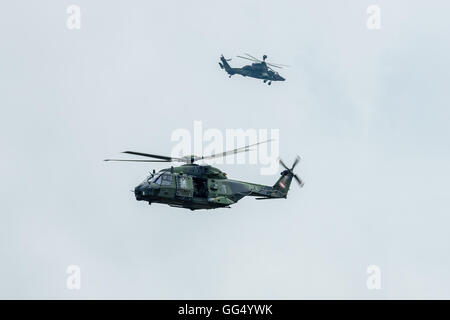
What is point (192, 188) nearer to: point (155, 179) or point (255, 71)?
point (155, 179)

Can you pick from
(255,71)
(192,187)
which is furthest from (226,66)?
(192,187)

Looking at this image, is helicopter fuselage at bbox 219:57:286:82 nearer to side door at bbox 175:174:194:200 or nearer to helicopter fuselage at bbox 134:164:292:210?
helicopter fuselage at bbox 134:164:292:210

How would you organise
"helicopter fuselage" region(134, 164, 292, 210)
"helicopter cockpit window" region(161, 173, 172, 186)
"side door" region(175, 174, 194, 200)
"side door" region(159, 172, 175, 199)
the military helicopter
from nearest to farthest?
"helicopter fuselage" region(134, 164, 292, 210) → "side door" region(159, 172, 175, 199) → "helicopter cockpit window" region(161, 173, 172, 186) → "side door" region(175, 174, 194, 200) → the military helicopter

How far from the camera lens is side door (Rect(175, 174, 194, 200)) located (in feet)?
251

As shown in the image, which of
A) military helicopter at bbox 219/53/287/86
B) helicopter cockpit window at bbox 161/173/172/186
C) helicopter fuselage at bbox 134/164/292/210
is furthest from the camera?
military helicopter at bbox 219/53/287/86

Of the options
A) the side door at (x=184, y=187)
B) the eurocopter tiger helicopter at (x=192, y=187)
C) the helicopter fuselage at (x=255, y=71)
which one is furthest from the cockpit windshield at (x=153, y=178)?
the helicopter fuselage at (x=255, y=71)

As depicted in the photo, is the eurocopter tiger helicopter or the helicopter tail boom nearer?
the eurocopter tiger helicopter

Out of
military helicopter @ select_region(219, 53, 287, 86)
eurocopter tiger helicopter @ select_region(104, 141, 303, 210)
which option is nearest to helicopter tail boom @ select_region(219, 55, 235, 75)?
military helicopter @ select_region(219, 53, 287, 86)
